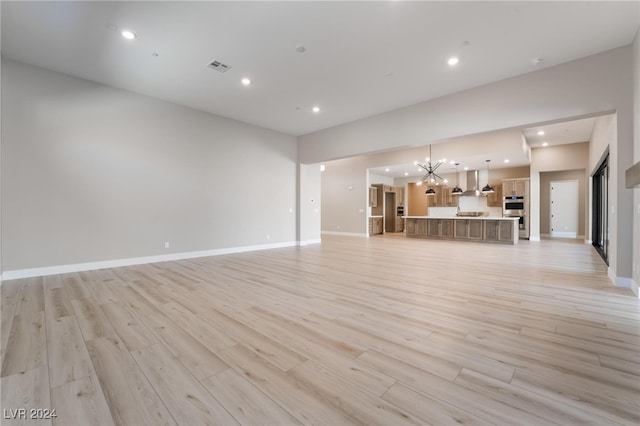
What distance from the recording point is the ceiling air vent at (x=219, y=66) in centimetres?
439

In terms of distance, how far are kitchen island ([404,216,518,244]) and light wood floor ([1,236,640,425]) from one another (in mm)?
5471

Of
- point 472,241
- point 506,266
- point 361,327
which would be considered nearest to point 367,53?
point 361,327

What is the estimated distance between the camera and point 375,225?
12.5m

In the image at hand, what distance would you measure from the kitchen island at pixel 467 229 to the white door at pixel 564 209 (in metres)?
3.61

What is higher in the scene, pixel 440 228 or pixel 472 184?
pixel 472 184

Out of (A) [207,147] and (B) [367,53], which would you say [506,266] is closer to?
(B) [367,53]

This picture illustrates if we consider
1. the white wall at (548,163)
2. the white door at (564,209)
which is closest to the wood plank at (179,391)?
the white wall at (548,163)

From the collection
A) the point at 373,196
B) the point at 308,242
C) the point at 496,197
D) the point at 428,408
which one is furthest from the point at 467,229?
the point at 428,408

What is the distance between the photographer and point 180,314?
2.82 metres

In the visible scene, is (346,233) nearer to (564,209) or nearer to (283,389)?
(564,209)

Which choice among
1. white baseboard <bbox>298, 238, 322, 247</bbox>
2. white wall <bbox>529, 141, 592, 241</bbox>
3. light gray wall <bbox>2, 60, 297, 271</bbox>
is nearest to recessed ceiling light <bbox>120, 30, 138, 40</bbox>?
light gray wall <bbox>2, 60, 297, 271</bbox>

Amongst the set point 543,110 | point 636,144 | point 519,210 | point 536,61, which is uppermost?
point 536,61

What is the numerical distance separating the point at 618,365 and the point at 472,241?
28.0 feet

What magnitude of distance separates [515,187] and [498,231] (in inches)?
119
